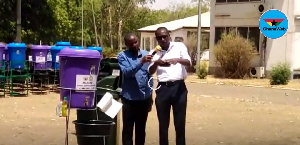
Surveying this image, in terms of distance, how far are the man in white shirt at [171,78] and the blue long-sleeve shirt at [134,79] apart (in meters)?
0.13

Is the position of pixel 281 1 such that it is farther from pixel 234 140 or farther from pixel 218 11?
pixel 234 140

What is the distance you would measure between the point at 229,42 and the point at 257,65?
221cm

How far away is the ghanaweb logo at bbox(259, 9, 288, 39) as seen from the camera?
2545 cm

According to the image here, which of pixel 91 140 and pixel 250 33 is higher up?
pixel 250 33

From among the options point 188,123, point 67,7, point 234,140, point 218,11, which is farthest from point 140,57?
point 67,7

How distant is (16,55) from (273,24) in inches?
561

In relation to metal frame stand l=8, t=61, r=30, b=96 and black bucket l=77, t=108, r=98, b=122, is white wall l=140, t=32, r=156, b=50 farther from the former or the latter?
black bucket l=77, t=108, r=98, b=122

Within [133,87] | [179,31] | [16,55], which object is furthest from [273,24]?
[133,87]

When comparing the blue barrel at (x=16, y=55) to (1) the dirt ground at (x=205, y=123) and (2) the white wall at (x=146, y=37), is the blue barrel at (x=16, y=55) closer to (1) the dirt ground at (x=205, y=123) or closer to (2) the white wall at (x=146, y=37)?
(1) the dirt ground at (x=205, y=123)

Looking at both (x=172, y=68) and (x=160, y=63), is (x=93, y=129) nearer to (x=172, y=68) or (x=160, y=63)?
(x=160, y=63)

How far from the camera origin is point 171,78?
6.72m

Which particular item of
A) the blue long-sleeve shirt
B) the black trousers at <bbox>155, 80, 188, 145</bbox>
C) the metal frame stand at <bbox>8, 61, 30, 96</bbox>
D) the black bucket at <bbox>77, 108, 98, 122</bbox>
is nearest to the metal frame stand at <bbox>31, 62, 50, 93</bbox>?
the metal frame stand at <bbox>8, 61, 30, 96</bbox>

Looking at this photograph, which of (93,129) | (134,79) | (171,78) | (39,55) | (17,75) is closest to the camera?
(93,129)

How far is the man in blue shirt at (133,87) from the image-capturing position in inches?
266
